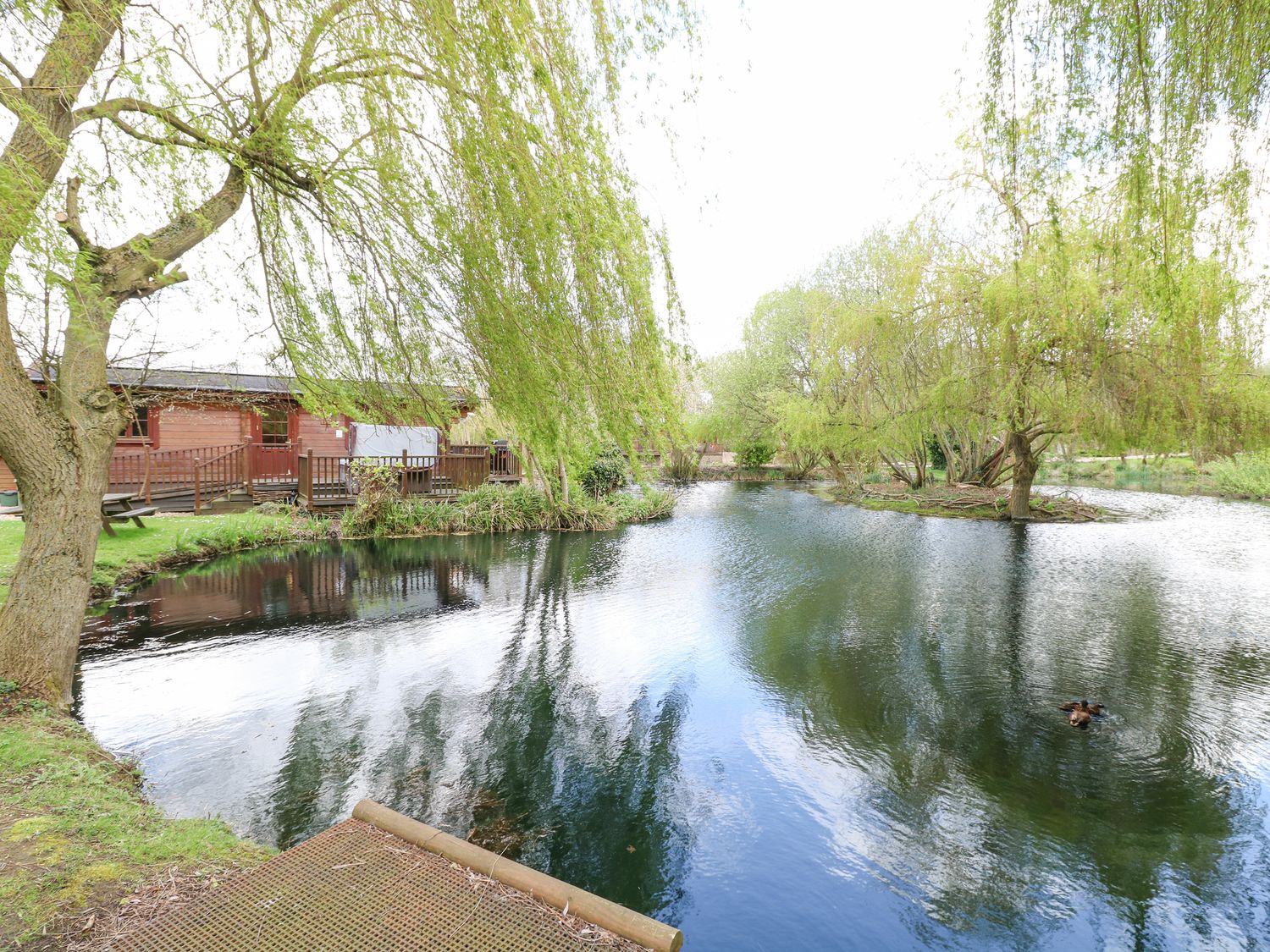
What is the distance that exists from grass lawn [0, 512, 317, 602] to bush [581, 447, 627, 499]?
7.07 meters

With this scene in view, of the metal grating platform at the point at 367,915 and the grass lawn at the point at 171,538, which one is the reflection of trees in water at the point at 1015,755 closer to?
the metal grating platform at the point at 367,915

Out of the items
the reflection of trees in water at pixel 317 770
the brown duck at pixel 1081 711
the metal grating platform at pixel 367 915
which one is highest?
the metal grating platform at pixel 367 915

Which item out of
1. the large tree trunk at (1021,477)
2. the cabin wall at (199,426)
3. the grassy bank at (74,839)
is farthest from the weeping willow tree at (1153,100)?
the cabin wall at (199,426)

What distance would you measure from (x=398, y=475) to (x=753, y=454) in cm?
2091

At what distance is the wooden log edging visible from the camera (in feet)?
6.62

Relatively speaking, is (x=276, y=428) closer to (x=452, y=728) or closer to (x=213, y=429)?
(x=213, y=429)

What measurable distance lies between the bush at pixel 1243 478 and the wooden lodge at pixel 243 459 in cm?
2289

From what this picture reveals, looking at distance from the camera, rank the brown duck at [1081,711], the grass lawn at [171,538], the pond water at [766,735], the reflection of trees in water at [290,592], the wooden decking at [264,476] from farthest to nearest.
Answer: the wooden decking at [264,476] < the grass lawn at [171,538] < the reflection of trees in water at [290,592] < the brown duck at [1081,711] < the pond water at [766,735]

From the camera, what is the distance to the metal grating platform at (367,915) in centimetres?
205

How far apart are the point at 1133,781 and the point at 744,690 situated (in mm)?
2930

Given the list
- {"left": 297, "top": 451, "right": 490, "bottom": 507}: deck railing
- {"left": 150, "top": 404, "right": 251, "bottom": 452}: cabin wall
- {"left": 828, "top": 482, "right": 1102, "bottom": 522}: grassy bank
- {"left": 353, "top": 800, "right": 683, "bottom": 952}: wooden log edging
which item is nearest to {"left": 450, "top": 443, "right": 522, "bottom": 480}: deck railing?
{"left": 297, "top": 451, "right": 490, "bottom": 507}: deck railing

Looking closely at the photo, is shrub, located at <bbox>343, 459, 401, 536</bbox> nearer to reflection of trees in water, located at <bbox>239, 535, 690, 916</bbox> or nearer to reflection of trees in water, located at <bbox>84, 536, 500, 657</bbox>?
reflection of trees in water, located at <bbox>84, 536, 500, 657</bbox>

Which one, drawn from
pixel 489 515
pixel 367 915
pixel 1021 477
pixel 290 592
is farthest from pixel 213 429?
pixel 1021 477

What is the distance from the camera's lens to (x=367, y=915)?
7.16ft
